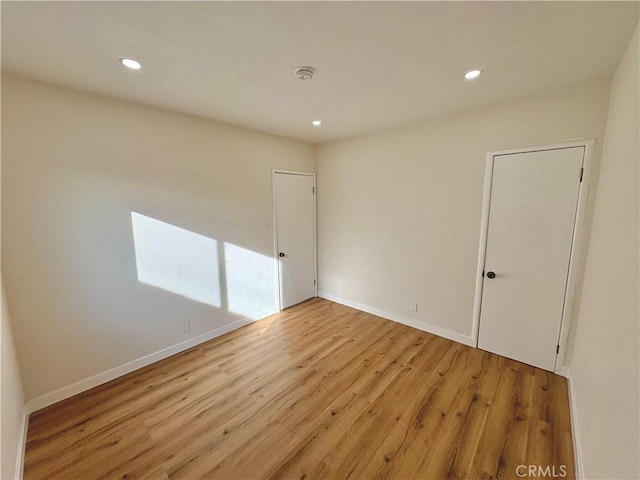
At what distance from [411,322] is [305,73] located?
9.93ft

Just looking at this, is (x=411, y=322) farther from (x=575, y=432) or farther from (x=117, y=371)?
(x=117, y=371)

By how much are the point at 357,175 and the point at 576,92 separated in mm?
2225

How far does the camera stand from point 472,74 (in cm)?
190

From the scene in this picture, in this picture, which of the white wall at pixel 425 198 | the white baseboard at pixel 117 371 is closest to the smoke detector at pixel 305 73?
the white wall at pixel 425 198

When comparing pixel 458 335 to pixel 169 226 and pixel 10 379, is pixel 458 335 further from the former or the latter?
pixel 10 379

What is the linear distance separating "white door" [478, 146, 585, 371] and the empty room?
0.06ft

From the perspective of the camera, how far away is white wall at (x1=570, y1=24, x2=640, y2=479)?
39.5 inches

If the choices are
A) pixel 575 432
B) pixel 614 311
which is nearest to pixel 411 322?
pixel 575 432

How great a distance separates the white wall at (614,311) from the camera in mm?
1003

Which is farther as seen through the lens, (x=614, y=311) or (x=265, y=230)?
(x=265, y=230)

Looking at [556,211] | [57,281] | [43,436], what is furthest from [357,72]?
[43,436]

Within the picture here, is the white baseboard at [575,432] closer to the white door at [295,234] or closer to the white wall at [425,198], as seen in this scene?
the white wall at [425,198]

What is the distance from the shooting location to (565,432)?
5.79ft

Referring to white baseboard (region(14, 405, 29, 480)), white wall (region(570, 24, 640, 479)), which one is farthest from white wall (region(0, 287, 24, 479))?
white wall (region(570, 24, 640, 479))
